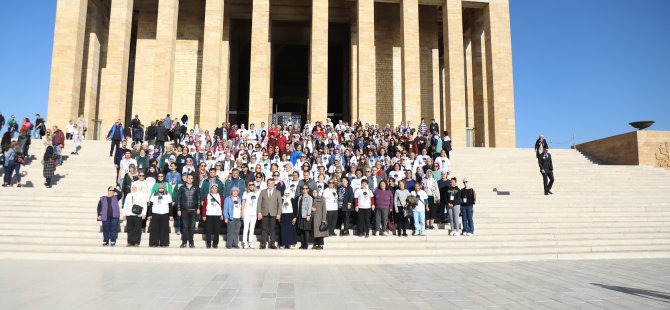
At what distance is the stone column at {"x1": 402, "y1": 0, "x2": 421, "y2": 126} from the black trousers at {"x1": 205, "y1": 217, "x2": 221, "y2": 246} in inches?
647

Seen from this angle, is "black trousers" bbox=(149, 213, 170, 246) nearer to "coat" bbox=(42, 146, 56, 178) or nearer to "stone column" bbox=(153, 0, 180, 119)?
"coat" bbox=(42, 146, 56, 178)

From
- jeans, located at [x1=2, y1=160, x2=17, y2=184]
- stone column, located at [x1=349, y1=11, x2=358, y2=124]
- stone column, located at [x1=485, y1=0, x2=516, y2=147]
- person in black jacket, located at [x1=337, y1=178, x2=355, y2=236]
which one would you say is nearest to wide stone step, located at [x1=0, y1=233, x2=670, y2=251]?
person in black jacket, located at [x1=337, y1=178, x2=355, y2=236]

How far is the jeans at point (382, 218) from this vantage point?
10336 mm

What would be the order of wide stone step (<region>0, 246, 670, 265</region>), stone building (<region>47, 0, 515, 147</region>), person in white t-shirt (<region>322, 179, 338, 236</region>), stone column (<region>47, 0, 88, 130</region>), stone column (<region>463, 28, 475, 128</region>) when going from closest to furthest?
wide stone step (<region>0, 246, 670, 265</region>), person in white t-shirt (<region>322, 179, 338, 236</region>), stone column (<region>47, 0, 88, 130</region>), stone building (<region>47, 0, 515, 147</region>), stone column (<region>463, 28, 475, 128</region>)

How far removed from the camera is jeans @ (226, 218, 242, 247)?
30.7 feet

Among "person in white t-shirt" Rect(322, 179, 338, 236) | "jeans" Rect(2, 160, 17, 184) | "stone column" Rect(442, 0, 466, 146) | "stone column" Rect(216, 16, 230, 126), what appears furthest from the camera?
"stone column" Rect(216, 16, 230, 126)

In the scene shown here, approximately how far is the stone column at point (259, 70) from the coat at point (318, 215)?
15.0 m

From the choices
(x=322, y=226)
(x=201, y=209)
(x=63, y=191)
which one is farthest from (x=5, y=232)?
(x=322, y=226)

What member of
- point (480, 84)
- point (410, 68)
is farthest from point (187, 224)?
point (480, 84)

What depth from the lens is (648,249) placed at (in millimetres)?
9820

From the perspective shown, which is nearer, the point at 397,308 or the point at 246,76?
the point at 397,308

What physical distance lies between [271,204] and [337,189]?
198 cm

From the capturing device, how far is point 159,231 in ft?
30.5

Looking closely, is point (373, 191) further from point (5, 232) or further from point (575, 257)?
point (5, 232)
